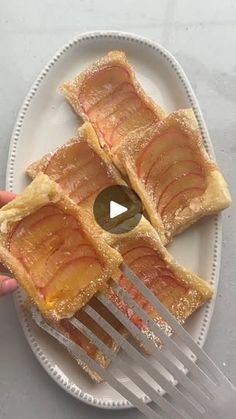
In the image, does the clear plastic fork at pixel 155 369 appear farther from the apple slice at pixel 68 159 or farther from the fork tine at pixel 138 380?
the apple slice at pixel 68 159

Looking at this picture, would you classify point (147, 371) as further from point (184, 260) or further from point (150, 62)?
point (150, 62)

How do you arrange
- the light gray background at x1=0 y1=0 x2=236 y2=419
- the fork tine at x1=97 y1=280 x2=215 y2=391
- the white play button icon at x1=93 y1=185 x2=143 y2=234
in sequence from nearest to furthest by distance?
the fork tine at x1=97 y1=280 x2=215 y2=391 → the white play button icon at x1=93 y1=185 x2=143 y2=234 → the light gray background at x1=0 y1=0 x2=236 y2=419

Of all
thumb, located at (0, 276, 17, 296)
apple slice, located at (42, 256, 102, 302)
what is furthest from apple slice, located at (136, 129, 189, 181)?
thumb, located at (0, 276, 17, 296)

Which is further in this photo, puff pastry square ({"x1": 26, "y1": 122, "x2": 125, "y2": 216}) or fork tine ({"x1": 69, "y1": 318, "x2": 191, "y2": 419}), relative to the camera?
puff pastry square ({"x1": 26, "y1": 122, "x2": 125, "y2": 216})

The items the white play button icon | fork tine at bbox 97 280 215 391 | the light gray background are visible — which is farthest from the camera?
the light gray background

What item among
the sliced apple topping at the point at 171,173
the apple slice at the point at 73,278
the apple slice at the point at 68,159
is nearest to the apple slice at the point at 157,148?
the sliced apple topping at the point at 171,173

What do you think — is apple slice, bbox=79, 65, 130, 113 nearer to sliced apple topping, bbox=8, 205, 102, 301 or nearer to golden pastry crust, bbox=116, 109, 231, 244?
golden pastry crust, bbox=116, 109, 231, 244

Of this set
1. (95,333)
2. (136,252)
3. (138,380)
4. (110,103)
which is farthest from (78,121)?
(138,380)
